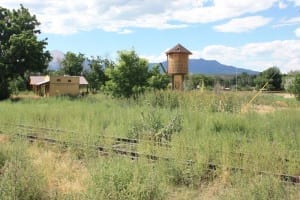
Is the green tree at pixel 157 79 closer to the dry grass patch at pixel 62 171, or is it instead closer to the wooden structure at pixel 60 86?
the wooden structure at pixel 60 86

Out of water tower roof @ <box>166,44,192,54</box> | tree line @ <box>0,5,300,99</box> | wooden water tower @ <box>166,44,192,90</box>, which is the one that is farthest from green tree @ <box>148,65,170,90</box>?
water tower roof @ <box>166,44,192,54</box>

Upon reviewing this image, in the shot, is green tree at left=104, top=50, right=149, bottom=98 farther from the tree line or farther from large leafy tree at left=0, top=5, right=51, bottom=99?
large leafy tree at left=0, top=5, right=51, bottom=99

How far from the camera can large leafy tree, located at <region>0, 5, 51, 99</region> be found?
4834cm

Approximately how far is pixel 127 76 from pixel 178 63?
8.21m

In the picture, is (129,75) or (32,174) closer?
(32,174)

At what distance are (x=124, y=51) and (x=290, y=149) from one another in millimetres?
28127

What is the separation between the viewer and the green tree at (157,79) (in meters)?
37.2

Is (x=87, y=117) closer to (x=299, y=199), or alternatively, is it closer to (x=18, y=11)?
(x=299, y=199)

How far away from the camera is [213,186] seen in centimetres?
817

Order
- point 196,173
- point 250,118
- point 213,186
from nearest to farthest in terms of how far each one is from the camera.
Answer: point 213,186
point 196,173
point 250,118

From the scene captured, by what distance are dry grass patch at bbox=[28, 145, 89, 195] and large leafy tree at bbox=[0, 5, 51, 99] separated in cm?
3831

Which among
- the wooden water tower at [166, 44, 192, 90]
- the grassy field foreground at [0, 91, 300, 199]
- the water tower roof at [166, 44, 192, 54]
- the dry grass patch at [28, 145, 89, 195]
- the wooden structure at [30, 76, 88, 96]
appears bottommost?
the dry grass patch at [28, 145, 89, 195]

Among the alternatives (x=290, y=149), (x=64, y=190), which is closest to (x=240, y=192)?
(x=64, y=190)

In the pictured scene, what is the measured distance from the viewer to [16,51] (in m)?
48.4
